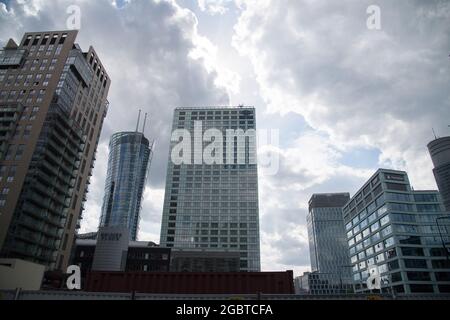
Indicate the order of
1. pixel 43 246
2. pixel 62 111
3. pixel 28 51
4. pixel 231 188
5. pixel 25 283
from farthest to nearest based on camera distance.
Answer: pixel 231 188 < pixel 28 51 < pixel 62 111 < pixel 43 246 < pixel 25 283

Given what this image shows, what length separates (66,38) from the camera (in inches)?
3159

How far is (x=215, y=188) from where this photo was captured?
134m

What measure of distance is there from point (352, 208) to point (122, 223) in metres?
150

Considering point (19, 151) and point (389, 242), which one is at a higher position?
point (19, 151)

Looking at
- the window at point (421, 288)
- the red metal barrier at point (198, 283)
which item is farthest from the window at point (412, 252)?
the red metal barrier at point (198, 283)

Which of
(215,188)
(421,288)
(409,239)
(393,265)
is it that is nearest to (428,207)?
(409,239)

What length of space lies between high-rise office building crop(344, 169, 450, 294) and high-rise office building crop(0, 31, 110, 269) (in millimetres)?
86213

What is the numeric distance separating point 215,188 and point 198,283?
365 ft

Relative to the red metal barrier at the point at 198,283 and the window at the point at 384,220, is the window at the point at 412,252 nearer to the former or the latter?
the window at the point at 384,220

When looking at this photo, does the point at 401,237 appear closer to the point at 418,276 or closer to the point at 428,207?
the point at 418,276

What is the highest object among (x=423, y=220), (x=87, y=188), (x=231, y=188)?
(x=231, y=188)

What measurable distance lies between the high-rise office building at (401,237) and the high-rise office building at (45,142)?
8621 centimetres
